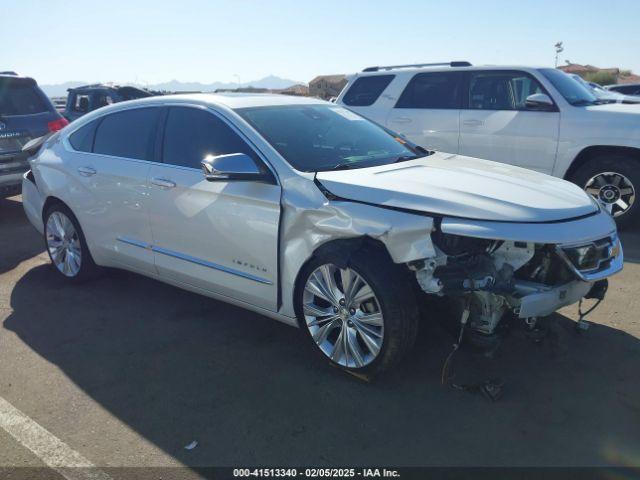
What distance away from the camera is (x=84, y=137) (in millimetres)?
5062

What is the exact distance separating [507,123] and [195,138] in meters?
4.32

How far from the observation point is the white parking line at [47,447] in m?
2.70

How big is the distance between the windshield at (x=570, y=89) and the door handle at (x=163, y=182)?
4894mm

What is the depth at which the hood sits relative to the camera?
301 cm

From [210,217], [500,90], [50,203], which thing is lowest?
[50,203]

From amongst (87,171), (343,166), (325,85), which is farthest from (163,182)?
(325,85)

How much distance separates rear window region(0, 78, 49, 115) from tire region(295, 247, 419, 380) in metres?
6.40

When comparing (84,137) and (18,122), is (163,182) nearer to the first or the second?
(84,137)

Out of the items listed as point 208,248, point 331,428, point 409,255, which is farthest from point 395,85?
point 331,428

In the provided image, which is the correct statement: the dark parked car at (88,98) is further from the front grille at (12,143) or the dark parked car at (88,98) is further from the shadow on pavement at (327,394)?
the shadow on pavement at (327,394)

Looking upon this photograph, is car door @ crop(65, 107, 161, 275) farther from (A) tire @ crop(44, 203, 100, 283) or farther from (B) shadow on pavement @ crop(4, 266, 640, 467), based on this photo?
(B) shadow on pavement @ crop(4, 266, 640, 467)

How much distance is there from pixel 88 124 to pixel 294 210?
2.67 meters

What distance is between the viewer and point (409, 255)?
3029 mm

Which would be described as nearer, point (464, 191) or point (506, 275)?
point (506, 275)
